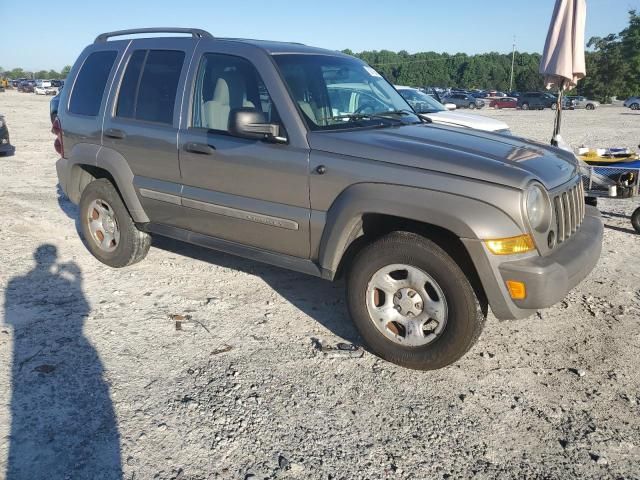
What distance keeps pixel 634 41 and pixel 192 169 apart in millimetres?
77642

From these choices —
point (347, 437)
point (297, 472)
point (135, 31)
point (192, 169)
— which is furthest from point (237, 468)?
point (135, 31)

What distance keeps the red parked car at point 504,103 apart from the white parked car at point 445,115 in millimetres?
45423

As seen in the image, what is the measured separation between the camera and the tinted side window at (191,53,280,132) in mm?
4008

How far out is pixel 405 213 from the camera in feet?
10.7

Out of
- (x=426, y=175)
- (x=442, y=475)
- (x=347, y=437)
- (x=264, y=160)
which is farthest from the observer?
(x=264, y=160)

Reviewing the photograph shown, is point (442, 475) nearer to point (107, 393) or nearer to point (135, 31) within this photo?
point (107, 393)

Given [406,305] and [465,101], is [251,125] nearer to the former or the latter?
[406,305]

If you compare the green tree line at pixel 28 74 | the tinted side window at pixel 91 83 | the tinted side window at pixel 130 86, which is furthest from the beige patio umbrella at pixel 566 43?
the green tree line at pixel 28 74

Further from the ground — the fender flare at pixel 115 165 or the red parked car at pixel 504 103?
the red parked car at pixel 504 103

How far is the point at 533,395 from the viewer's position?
3307mm

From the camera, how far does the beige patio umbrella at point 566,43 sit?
7.31m

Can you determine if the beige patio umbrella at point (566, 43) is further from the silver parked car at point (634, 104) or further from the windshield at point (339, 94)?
the silver parked car at point (634, 104)

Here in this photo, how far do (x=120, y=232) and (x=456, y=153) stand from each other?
329 cm

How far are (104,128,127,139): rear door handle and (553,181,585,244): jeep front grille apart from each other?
3495 mm
